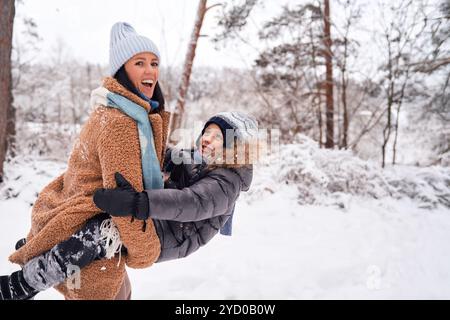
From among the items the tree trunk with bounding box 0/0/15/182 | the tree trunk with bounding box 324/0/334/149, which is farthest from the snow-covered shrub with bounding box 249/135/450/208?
the tree trunk with bounding box 0/0/15/182

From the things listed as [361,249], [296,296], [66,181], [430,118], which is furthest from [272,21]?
[66,181]

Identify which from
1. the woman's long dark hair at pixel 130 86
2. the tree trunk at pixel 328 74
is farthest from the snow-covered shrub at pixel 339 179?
the woman's long dark hair at pixel 130 86

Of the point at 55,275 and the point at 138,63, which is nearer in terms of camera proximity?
the point at 55,275

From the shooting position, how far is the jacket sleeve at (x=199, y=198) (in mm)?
1181

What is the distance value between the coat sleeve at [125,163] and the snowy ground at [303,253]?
65.4 inches

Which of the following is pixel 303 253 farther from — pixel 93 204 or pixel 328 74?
pixel 328 74

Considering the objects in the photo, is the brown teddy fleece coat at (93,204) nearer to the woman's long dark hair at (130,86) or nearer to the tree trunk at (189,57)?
the woman's long dark hair at (130,86)

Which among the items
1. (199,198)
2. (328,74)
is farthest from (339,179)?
(199,198)

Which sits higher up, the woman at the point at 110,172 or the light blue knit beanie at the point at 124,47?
the light blue knit beanie at the point at 124,47

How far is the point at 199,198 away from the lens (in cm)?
128

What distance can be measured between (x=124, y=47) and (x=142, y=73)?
143 mm

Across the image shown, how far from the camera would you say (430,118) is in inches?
440
